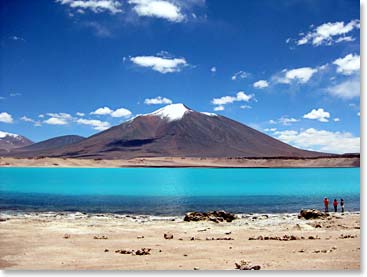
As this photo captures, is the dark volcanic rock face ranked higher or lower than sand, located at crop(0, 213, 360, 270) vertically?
higher

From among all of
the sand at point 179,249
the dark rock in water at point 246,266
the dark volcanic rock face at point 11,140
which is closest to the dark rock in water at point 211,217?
the sand at point 179,249

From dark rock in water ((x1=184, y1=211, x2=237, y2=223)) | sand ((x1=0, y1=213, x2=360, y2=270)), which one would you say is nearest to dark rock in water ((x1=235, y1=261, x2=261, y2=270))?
sand ((x1=0, y1=213, x2=360, y2=270))

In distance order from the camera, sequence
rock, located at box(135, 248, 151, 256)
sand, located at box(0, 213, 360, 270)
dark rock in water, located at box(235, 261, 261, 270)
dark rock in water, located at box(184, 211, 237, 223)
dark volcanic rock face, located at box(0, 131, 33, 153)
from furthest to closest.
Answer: dark rock in water, located at box(184, 211, 237, 223)
dark volcanic rock face, located at box(0, 131, 33, 153)
rock, located at box(135, 248, 151, 256)
sand, located at box(0, 213, 360, 270)
dark rock in water, located at box(235, 261, 261, 270)

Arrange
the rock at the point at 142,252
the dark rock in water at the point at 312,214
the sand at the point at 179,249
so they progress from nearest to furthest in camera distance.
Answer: the sand at the point at 179,249, the rock at the point at 142,252, the dark rock in water at the point at 312,214

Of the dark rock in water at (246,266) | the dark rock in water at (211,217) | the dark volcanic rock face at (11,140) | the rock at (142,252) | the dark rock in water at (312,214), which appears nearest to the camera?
the dark rock in water at (246,266)

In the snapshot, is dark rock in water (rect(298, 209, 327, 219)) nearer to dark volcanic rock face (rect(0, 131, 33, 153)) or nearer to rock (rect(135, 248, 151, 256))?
rock (rect(135, 248, 151, 256))

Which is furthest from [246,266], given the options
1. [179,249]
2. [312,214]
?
[312,214]

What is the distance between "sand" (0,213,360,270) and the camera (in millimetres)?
6617

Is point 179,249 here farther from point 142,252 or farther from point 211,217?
point 211,217

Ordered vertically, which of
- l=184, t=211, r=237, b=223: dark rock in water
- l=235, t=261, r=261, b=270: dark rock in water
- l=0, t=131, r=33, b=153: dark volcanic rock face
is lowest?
l=235, t=261, r=261, b=270: dark rock in water

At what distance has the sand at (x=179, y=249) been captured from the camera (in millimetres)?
6617

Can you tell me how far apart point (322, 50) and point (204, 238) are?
14.6 ft

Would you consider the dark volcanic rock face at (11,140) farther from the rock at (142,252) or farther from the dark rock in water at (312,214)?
the dark rock in water at (312,214)

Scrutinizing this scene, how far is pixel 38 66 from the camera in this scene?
26.4 feet
